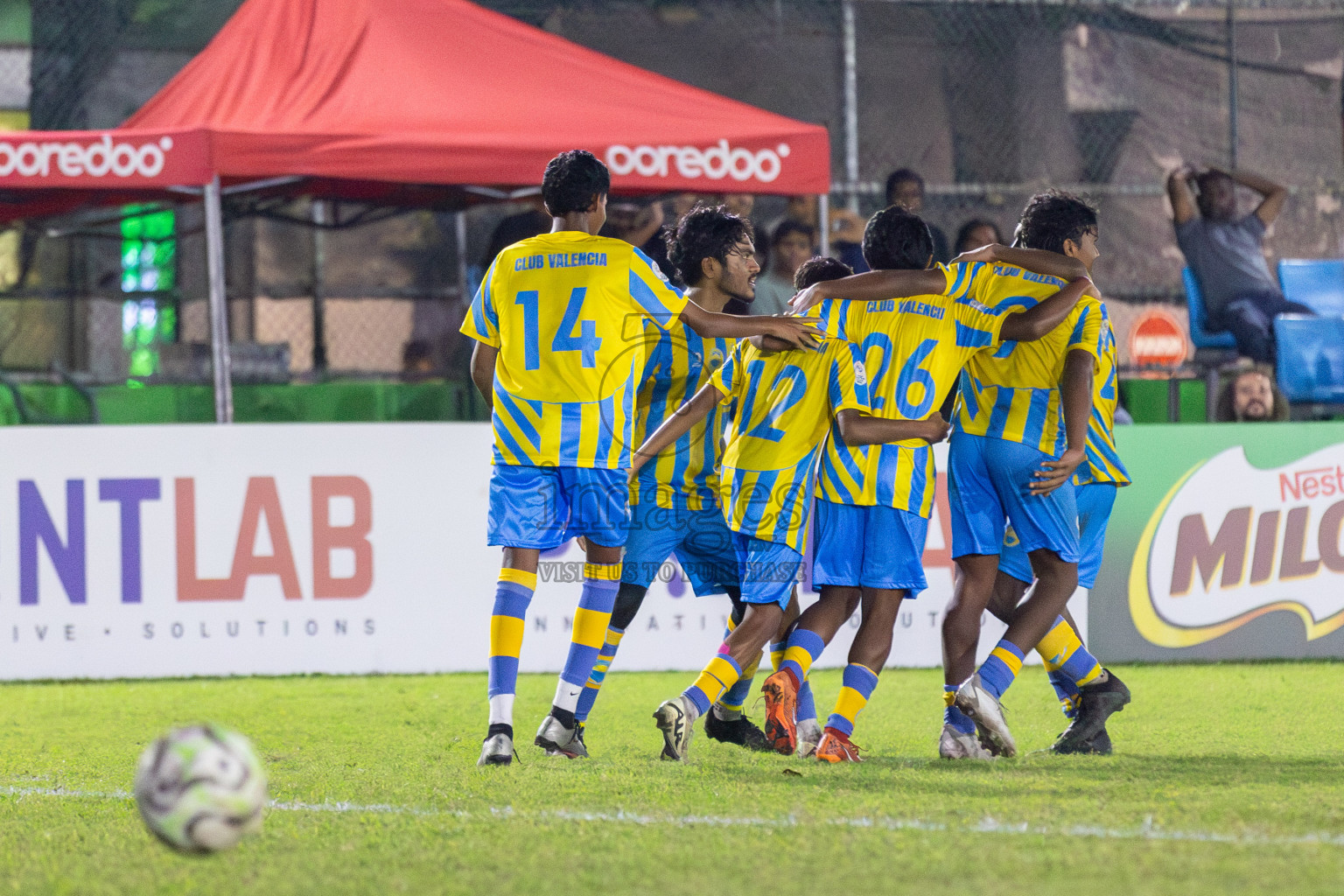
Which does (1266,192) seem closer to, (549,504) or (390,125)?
(390,125)

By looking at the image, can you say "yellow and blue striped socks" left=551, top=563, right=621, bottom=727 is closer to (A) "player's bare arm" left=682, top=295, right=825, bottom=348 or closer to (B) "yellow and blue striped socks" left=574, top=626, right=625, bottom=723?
(B) "yellow and blue striped socks" left=574, top=626, right=625, bottom=723

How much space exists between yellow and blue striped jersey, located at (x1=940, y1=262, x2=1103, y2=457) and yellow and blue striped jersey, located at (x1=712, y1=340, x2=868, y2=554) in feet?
1.67

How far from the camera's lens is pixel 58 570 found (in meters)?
6.97

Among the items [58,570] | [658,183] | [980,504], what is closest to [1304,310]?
[658,183]

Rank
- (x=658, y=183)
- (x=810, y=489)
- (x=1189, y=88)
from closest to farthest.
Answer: (x=810, y=489)
(x=658, y=183)
(x=1189, y=88)

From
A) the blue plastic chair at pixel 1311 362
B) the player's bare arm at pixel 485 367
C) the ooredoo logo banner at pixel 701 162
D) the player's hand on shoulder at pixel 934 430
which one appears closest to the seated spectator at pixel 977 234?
the ooredoo logo banner at pixel 701 162

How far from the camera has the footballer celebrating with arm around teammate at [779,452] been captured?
185 inches

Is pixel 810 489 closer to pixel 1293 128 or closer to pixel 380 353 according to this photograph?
pixel 380 353

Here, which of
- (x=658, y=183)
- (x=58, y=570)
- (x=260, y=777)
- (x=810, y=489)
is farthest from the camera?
(x=658, y=183)

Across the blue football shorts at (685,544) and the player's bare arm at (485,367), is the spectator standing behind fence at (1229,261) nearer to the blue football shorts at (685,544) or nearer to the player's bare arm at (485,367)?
the blue football shorts at (685,544)

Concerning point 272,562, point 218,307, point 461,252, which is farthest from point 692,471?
point 461,252

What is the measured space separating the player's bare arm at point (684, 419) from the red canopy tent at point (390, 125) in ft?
12.1

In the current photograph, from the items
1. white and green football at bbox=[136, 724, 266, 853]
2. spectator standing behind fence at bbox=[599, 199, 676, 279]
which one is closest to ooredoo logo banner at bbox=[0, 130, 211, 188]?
spectator standing behind fence at bbox=[599, 199, 676, 279]

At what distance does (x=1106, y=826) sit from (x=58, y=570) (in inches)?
204
